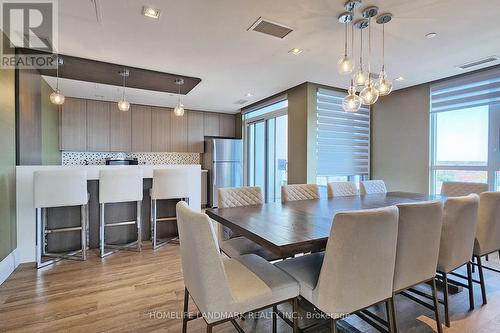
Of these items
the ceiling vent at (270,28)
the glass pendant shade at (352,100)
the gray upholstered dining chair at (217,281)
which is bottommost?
Answer: the gray upholstered dining chair at (217,281)

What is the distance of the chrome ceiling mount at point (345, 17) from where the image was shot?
7.20 ft

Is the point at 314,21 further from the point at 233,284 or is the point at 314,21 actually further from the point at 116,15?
the point at 233,284

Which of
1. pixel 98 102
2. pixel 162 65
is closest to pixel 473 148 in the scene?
pixel 162 65

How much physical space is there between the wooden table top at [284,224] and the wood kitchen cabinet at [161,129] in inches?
174

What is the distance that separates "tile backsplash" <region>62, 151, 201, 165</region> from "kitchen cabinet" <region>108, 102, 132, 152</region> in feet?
1.04

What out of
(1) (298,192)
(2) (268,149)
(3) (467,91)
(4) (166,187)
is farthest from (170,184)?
(3) (467,91)

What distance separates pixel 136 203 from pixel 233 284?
268 cm

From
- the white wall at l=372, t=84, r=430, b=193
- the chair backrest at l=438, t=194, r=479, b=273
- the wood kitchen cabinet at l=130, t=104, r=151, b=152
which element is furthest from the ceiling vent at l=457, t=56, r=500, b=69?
the wood kitchen cabinet at l=130, t=104, r=151, b=152

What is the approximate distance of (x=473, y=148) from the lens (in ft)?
11.9

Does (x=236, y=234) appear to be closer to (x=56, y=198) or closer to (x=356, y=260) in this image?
(x=356, y=260)

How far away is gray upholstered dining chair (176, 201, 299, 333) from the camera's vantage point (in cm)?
117

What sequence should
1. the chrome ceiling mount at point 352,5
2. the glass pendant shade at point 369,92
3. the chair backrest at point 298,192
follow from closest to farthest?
the chrome ceiling mount at point 352,5 → the glass pendant shade at point 369,92 → the chair backrest at point 298,192

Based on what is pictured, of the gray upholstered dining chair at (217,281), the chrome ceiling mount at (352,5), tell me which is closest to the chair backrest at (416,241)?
the gray upholstered dining chair at (217,281)

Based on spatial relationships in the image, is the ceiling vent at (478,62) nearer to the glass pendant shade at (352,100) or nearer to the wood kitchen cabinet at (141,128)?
the glass pendant shade at (352,100)
